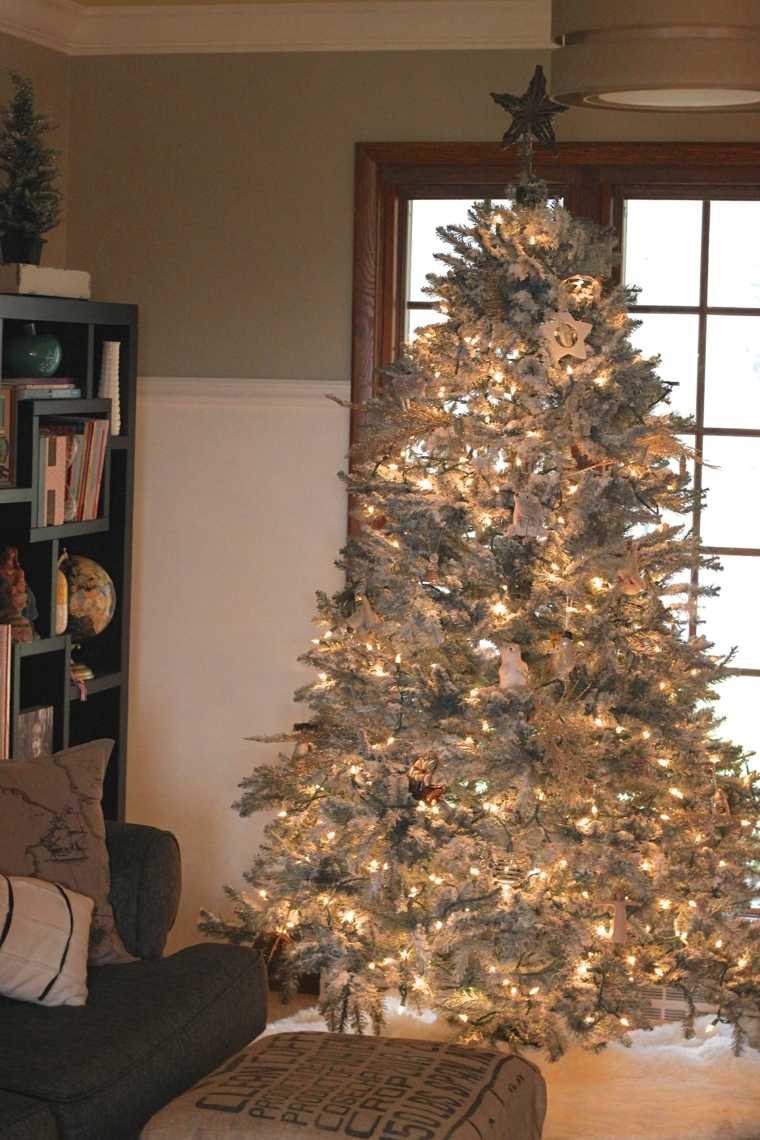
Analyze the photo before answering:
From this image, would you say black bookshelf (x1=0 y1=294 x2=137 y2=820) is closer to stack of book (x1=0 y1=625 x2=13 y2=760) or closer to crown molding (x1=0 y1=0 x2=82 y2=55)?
stack of book (x1=0 y1=625 x2=13 y2=760)

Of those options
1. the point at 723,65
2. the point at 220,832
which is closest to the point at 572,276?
the point at 723,65

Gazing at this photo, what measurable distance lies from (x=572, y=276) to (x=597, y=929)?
1.46 m

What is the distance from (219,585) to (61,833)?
1669 mm

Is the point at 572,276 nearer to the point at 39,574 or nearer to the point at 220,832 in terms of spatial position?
the point at 39,574

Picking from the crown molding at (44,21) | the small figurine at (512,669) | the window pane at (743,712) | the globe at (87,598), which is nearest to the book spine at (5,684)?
the globe at (87,598)

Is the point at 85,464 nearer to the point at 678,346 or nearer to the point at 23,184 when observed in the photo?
the point at 23,184

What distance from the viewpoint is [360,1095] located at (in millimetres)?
2613

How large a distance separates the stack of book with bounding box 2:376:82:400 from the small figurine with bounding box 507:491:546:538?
137cm

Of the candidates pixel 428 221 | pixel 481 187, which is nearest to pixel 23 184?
pixel 428 221

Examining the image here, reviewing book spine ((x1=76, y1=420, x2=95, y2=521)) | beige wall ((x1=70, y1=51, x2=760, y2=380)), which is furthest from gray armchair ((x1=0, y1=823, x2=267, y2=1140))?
beige wall ((x1=70, y1=51, x2=760, y2=380))

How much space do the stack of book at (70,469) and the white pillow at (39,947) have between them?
127 cm

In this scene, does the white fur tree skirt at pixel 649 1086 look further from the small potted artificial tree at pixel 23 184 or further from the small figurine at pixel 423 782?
the small potted artificial tree at pixel 23 184

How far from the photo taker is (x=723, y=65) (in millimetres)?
1862

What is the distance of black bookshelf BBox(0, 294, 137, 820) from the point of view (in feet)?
13.1
